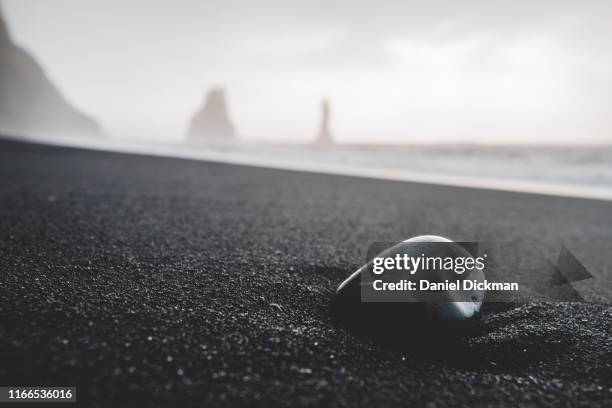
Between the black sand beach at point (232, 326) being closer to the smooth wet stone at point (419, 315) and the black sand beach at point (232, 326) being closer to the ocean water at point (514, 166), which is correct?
the smooth wet stone at point (419, 315)

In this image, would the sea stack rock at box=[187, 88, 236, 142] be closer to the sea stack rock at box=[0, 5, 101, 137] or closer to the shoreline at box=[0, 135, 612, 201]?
the sea stack rock at box=[0, 5, 101, 137]

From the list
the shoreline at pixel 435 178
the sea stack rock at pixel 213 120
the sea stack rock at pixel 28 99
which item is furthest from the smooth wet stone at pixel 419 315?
the sea stack rock at pixel 213 120

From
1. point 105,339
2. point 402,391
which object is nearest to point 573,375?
point 402,391

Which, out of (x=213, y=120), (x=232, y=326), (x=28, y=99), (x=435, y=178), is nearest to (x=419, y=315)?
(x=232, y=326)

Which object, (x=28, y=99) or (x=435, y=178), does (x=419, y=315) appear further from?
(x=28, y=99)

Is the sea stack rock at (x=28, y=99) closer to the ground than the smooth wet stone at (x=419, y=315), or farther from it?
farther from it

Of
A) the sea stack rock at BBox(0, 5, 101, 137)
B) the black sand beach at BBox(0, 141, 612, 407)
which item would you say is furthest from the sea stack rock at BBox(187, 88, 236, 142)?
the black sand beach at BBox(0, 141, 612, 407)
